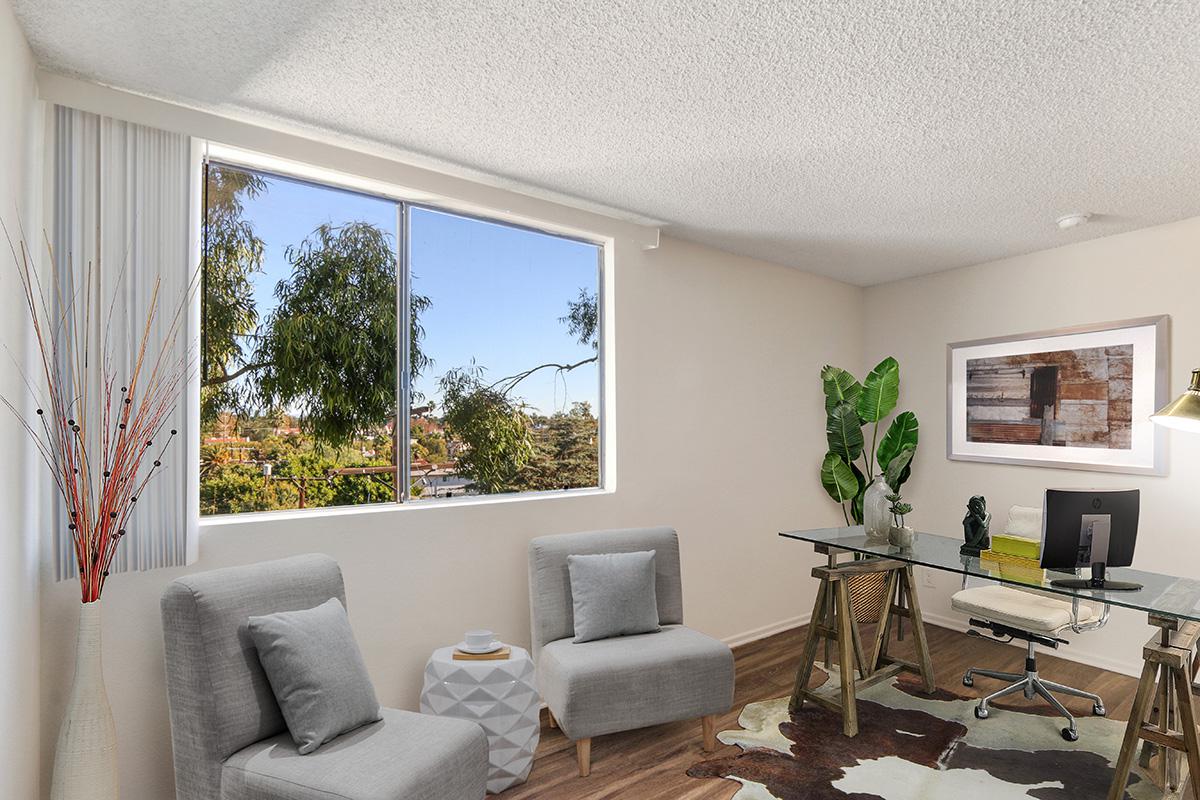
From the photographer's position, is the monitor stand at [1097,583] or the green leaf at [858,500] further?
the green leaf at [858,500]

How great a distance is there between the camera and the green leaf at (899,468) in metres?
4.82

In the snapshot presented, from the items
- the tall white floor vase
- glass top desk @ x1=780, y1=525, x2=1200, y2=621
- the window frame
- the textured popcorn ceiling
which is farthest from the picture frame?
the tall white floor vase

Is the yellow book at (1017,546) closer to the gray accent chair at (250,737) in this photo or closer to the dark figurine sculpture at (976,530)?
the dark figurine sculpture at (976,530)

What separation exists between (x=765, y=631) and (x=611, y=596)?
2.02 metres

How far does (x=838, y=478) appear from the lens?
4938 mm

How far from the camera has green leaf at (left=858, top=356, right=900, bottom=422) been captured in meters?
4.82

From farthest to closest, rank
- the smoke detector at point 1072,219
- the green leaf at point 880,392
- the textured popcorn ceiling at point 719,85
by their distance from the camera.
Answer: the green leaf at point 880,392 < the smoke detector at point 1072,219 < the textured popcorn ceiling at point 719,85

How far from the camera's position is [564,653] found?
2.94 m

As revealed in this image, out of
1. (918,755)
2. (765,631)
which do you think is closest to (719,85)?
(918,755)

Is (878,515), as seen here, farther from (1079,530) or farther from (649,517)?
(649,517)

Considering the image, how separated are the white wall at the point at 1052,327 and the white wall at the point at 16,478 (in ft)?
16.6

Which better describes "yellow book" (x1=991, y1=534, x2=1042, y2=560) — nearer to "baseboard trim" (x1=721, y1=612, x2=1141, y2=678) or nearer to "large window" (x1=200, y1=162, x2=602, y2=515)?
"baseboard trim" (x1=721, y1=612, x2=1141, y2=678)

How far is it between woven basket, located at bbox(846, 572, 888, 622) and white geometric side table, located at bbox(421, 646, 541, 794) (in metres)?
2.05

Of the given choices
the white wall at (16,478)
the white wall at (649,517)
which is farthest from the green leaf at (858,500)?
the white wall at (16,478)
